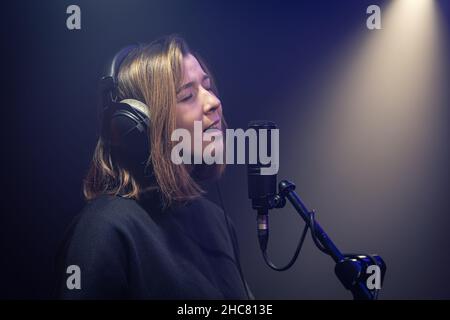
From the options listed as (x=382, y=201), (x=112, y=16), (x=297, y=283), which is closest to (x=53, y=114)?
(x=112, y=16)

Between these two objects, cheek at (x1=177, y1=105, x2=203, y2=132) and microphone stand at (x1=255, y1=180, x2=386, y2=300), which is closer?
microphone stand at (x1=255, y1=180, x2=386, y2=300)

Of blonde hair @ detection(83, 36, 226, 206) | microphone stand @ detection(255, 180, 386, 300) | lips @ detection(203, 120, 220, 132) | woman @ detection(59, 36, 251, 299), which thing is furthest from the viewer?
lips @ detection(203, 120, 220, 132)

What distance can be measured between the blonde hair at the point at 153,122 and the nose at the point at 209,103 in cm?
12

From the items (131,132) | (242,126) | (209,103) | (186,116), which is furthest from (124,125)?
(242,126)

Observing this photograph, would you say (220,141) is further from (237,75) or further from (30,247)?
(30,247)

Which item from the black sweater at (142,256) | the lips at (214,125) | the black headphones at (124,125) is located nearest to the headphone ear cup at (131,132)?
the black headphones at (124,125)

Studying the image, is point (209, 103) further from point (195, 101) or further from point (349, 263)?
point (349, 263)

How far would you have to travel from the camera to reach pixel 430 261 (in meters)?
1.93

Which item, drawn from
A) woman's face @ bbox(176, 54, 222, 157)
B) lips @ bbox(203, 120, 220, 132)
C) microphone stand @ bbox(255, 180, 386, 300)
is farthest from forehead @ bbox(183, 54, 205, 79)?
microphone stand @ bbox(255, 180, 386, 300)

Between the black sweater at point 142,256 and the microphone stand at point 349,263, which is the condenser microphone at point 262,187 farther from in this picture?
the black sweater at point 142,256

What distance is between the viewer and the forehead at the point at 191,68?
1462 mm

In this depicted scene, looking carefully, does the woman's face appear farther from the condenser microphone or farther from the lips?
the condenser microphone

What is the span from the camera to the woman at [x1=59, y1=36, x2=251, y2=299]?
47.6 inches

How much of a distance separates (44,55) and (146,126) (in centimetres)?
57
